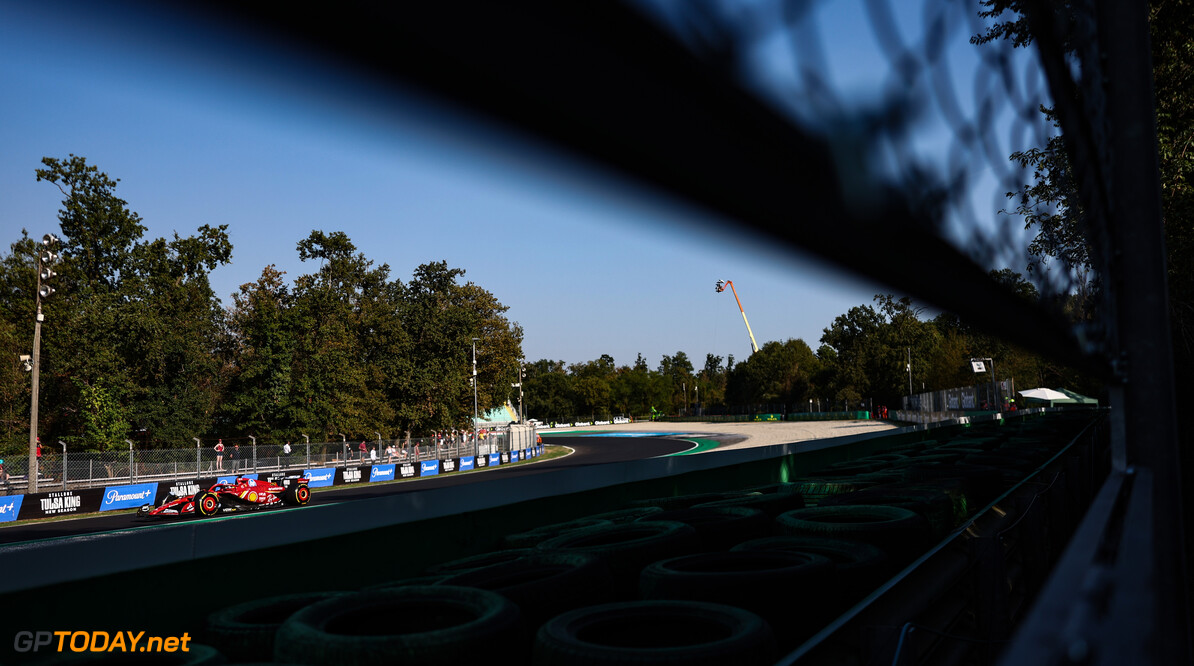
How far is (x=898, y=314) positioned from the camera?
108m

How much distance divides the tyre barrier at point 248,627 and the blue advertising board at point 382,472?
33.4m

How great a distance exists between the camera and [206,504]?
20547 mm

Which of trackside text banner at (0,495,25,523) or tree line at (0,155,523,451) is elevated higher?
tree line at (0,155,523,451)

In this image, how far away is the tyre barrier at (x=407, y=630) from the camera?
1.99 meters

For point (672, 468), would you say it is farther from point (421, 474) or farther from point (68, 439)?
point (68, 439)

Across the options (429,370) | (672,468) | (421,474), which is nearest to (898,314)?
(429,370)

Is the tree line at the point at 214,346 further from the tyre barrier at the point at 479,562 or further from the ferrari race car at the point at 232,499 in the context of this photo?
the tyre barrier at the point at 479,562

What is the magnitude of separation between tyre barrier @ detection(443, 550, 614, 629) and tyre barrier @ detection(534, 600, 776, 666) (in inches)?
16.0

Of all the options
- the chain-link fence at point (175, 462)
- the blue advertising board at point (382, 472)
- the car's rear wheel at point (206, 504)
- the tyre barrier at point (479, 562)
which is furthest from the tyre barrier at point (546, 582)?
the blue advertising board at point (382, 472)

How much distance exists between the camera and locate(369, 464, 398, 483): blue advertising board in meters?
34.6

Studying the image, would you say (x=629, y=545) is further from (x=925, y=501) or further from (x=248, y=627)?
(x=925, y=501)

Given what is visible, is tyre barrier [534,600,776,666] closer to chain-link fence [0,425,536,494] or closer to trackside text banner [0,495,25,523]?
trackside text banner [0,495,25,523]

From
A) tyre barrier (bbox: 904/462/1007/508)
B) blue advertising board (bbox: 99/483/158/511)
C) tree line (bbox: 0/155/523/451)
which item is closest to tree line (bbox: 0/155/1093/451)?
tree line (bbox: 0/155/523/451)

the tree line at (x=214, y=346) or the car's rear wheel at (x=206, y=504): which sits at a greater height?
the tree line at (x=214, y=346)
